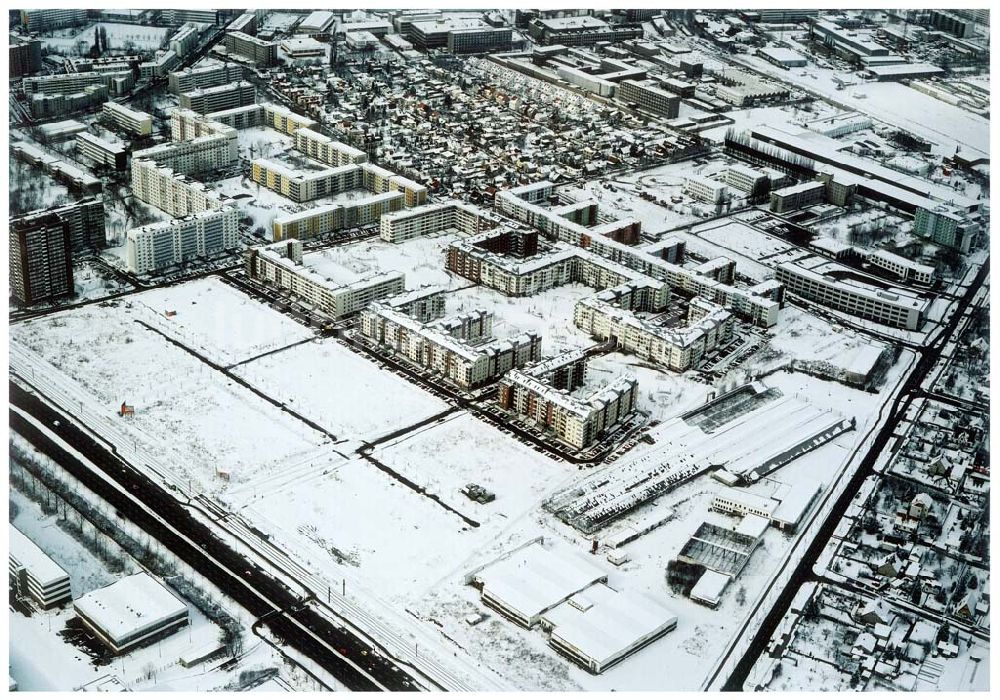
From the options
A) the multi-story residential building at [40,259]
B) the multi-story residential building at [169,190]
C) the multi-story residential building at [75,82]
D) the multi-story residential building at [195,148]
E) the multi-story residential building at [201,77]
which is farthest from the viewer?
the multi-story residential building at [201,77]

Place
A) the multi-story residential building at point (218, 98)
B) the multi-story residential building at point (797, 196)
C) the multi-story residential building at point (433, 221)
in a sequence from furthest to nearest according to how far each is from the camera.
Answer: the multi-story residential building at point (218, 98), the multi-story residential building at point (797, 196), the multi-story residential building at point (433, 221)

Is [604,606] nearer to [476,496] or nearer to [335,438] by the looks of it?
[476,496]

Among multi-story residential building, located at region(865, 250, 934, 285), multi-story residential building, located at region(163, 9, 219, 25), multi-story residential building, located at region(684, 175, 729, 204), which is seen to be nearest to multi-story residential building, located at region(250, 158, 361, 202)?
multi-story residential building, located at region(684, 175, 729, 204)

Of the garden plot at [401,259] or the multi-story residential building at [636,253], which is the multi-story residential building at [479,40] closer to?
the multi-story residential building at [636,253]

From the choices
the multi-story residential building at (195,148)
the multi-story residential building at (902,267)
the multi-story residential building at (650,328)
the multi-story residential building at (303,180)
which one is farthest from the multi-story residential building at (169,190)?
the multi-story residential building at (902,267)

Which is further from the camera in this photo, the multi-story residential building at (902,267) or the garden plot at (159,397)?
the multi-story residential building at (902,267)

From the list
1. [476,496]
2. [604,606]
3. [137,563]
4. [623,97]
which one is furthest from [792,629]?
[623,97]
